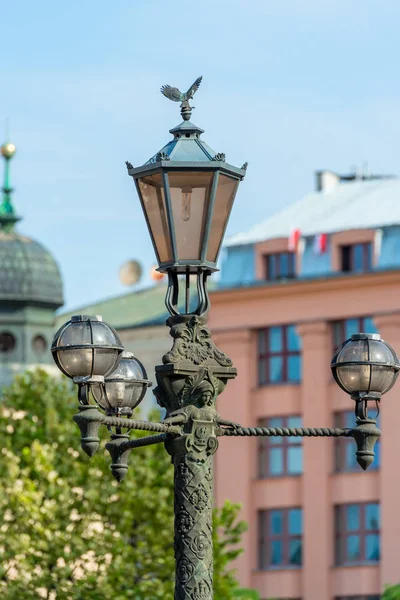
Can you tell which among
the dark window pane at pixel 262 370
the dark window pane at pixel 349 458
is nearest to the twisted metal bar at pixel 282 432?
the dark window pane at pixel 349 458

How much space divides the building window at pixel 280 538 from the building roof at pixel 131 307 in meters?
15.0

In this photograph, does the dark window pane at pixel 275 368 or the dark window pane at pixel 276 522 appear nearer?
the dark window pane at pixel 276 522

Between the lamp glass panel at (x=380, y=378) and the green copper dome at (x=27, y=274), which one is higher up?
the green copper dome at (x=27, y=274)

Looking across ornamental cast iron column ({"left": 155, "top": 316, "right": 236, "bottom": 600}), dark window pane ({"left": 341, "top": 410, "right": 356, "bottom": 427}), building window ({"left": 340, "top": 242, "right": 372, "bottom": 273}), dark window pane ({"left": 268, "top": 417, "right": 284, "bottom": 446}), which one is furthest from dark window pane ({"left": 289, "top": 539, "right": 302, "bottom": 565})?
ornamental cast iron column ({"left": 155, "top": 316, "right": 236, "bottom": 600})

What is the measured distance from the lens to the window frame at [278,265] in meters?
75.1

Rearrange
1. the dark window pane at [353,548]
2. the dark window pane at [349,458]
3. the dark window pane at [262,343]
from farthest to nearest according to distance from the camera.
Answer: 1. the dark window pane at [262,343]
2. the dark window pane at [349,458]
3. the dark window pane at [353,548]

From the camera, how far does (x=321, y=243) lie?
242 feet

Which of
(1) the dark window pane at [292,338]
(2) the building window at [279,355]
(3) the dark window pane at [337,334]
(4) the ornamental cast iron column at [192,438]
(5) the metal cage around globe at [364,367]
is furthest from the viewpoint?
(1) the dark window pane at [292,338]

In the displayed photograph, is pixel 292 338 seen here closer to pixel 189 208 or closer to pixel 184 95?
pixel 184 95

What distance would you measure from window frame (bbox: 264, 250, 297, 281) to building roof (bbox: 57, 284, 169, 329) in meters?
10.4

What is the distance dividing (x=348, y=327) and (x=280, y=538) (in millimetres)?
7209

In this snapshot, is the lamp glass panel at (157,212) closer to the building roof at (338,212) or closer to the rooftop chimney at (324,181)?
the building roof at (338,212)

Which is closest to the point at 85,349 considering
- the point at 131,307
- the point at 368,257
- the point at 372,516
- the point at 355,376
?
the point at 355,376

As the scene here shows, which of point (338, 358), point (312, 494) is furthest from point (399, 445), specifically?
point (338, 358)
